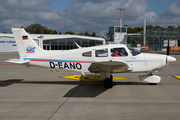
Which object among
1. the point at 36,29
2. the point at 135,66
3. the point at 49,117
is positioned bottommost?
the point at 49,117

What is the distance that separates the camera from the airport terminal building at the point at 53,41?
49062mm

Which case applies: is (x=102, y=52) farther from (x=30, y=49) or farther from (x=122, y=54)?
(x=30, y=49)

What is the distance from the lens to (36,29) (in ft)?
320

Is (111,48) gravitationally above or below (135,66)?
above

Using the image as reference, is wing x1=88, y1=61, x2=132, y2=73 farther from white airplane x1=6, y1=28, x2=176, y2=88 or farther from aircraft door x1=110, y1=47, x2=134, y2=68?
aircraft door x1=110, y1=47, x2=134, y2=68

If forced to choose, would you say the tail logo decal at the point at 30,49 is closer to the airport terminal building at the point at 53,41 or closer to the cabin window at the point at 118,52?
the cabin window at the point at 118,52

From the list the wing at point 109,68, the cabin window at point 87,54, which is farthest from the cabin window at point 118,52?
the cabin window at point 87,54

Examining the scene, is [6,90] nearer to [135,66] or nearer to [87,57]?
[87,57]

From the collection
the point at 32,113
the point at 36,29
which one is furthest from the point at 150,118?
the point at 36,29

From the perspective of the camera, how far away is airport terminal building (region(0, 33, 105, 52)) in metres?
49.1

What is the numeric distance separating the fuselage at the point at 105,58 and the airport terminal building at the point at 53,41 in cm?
4144

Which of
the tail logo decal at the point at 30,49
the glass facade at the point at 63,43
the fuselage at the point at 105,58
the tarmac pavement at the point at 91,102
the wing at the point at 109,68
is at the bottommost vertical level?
the tarmac pavement at the point at 91,102

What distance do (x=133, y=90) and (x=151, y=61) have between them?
1.64 metres

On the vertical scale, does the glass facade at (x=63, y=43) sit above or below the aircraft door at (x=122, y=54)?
above
